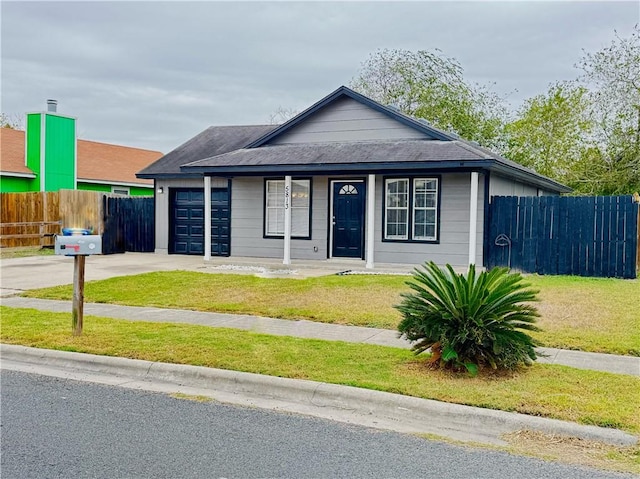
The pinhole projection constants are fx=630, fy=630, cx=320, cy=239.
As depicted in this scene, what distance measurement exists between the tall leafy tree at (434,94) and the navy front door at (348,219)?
19.8 metres

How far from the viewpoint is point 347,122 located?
1859 centimetres

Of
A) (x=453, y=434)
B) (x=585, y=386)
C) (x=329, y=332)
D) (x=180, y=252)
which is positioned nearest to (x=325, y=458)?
(x=453, y=434)

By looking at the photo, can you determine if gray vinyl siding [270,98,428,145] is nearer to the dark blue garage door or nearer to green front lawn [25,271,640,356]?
the dark blue garage door

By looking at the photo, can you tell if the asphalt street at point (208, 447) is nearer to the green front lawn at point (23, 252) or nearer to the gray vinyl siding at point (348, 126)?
the gray vinyl siding at point (348, 126)

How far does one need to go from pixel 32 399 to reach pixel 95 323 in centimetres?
323

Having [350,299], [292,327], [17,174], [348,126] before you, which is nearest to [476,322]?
[292,327]

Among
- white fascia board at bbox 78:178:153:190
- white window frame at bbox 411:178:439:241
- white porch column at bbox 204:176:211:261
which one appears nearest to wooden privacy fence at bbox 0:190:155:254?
white porch column at bbox 204:176:211:261

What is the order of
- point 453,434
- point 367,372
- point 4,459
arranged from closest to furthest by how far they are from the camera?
point 4,459 < point 453,434 < point 367,372

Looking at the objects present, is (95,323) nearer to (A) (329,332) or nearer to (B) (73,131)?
(A) (329,332)

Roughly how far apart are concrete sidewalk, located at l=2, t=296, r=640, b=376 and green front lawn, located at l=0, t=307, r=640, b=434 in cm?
40

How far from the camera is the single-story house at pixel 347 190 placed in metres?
16.4

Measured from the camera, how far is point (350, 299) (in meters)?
11.5

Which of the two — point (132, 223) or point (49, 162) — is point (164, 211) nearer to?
point (132, 223)

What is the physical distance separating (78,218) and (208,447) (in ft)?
62.0
